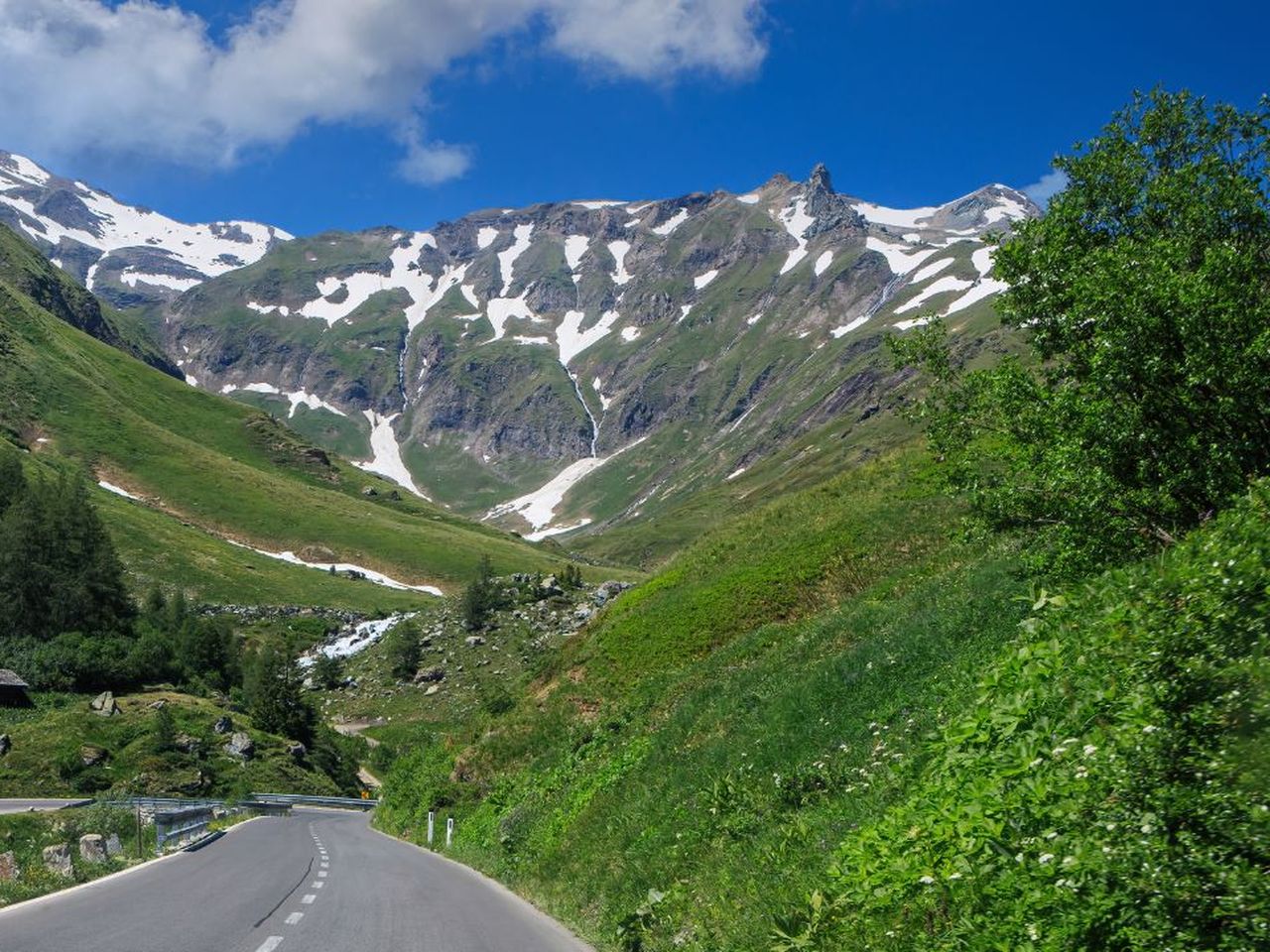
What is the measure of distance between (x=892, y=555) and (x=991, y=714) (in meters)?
20.4

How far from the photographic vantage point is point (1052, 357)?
50.0ft

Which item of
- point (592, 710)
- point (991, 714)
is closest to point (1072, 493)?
point (991, 714)

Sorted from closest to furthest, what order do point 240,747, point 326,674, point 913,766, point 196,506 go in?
point 913,766, point 240,747, point 326,674, point 196,506

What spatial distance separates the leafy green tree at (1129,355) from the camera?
36.8ft

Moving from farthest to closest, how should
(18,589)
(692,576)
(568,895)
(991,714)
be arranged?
(18,589)
(692,576)
(568,895)
(991,714)

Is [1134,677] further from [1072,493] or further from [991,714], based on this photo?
[1072,493]

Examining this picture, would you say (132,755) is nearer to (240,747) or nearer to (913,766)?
(240,747)

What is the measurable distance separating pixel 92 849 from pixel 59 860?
2.36 meters

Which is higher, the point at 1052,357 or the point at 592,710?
the point at 1052,357

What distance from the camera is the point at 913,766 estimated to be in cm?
1048

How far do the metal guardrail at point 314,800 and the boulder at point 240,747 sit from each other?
11.7 ft

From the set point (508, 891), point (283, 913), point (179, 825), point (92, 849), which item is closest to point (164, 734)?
point (179, 825)

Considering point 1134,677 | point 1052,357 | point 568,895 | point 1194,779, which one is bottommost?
point 568,895

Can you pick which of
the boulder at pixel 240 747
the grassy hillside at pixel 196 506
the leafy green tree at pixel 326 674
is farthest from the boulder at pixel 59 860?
the grassy hillside at pixel 196 506
